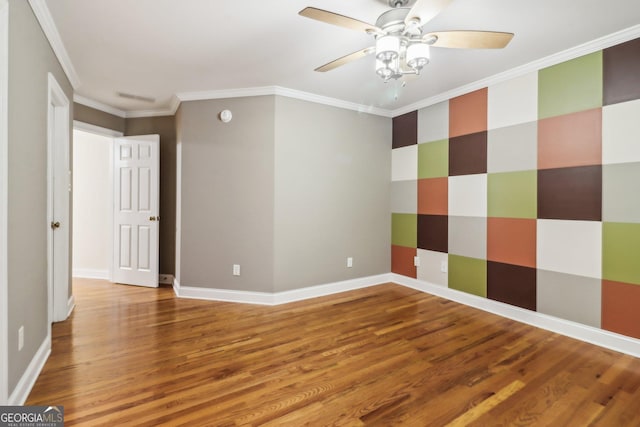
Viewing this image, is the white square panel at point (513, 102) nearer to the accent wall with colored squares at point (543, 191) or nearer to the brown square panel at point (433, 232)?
the accent wall with colored squares at point (543, 191)

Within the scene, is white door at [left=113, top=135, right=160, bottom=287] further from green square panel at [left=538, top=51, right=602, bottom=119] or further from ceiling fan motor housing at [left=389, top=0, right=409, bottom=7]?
green square panel at [left=538, top=51, right=602, bottom=119]

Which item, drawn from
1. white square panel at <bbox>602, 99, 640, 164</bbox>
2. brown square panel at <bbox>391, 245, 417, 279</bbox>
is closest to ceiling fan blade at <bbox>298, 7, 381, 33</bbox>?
white square panel at <bbox>602, 99, 640, 164</bbox>

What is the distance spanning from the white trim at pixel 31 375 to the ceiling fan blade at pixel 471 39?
10.2 feet

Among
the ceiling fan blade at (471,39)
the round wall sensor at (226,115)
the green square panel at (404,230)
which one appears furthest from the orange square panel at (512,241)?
the round wall sensor at (226,115)

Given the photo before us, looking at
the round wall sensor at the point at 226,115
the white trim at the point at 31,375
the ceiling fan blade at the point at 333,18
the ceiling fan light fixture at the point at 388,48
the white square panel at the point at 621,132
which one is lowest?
the white trim at the point at 31,375

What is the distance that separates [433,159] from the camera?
3.94 m

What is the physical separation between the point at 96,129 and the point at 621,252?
580 centimetres

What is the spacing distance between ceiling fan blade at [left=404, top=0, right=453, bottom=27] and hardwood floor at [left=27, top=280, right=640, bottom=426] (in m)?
2.20

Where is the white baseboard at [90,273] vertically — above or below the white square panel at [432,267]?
below

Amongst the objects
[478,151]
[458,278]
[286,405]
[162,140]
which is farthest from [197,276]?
[478,151]

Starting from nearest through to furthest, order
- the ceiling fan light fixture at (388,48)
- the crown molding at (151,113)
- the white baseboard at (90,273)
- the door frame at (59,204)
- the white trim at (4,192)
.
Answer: the white trim at (4,192) → the ceiling fan light fixture at (388,48) → the door frame at (59,204) → the crown molding at (151,113) → the white baseboard at (90,273)

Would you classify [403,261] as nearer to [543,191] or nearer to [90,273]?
[543,191]

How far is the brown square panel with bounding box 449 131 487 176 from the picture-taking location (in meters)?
3.40

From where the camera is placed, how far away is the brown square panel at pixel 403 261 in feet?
13.9
